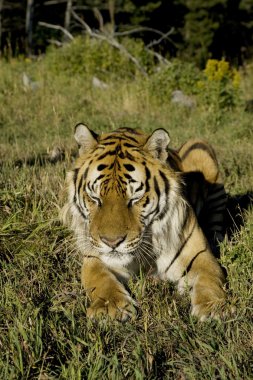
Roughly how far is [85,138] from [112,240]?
0.76 metres

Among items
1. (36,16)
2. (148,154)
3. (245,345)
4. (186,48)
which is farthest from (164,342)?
(36,16)

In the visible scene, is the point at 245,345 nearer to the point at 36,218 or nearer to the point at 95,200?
the point at 95,200

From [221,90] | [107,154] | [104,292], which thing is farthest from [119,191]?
[221,90]

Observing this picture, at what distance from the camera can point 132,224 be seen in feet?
10.4

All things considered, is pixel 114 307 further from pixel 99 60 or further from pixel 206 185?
pixel 99 60

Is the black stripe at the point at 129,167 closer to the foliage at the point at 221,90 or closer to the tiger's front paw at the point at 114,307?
the tiger's front paw at the point at 114,307

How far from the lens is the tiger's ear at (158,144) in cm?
341

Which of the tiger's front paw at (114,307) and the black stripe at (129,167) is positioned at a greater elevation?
the black stripe at (129,167)

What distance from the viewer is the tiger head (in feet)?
10.4

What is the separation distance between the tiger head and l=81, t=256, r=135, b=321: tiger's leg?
3.4 inches

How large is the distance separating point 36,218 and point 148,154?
3.44 ft

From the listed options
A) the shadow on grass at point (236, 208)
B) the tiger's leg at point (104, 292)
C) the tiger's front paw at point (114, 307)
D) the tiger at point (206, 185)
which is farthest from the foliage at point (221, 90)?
the tiger's front paw at point (114, 307)

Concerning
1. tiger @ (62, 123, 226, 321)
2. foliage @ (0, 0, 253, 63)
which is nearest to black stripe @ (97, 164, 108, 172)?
tiger @ (62, 123, 226, 321)

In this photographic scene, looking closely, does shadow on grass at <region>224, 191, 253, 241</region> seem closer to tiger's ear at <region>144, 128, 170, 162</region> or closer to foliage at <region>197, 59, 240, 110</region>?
tiger's ear at <region>144, 128, 170, 162</region>
